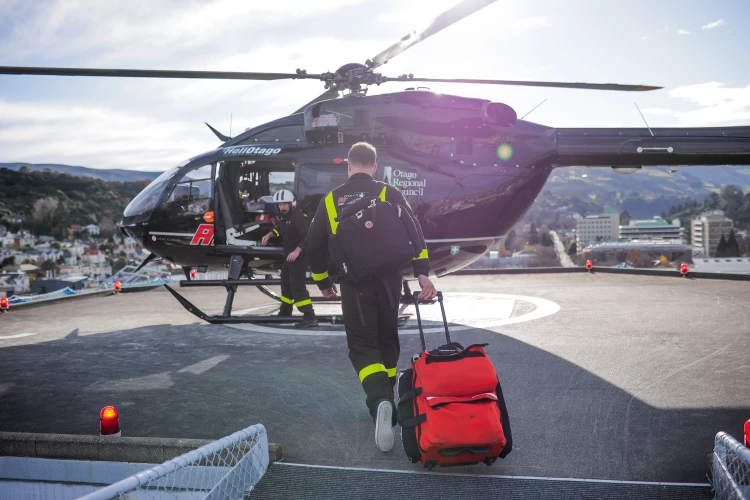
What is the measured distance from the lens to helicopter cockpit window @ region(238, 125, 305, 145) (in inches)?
325

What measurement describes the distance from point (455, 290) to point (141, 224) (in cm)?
655

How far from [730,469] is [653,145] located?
6.25 m

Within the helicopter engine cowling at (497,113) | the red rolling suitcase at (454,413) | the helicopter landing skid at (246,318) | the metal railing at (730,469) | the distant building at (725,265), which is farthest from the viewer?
the distant building at (725,265)

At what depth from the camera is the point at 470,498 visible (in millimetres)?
3010

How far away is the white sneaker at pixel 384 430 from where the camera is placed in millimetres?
3637

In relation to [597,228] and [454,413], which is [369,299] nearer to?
[454,413]

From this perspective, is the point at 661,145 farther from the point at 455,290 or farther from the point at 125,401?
the point at 125,401

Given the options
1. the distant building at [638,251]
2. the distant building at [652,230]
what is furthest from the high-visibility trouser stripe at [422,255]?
the distant building at [652,230]

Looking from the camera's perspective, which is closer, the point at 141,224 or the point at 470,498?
the point at 470,498

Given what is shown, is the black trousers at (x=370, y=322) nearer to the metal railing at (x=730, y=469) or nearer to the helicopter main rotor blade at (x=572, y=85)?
the metal railing at (x=730, y=469)

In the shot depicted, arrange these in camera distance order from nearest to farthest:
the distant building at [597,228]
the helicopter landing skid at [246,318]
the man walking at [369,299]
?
the man walking at [369,299] → the helicopter landing skid at [246,318] → the distant building at [597,228]

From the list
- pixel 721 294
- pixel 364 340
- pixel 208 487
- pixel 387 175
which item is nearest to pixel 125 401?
pixel 208 487

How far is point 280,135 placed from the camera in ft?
27.5

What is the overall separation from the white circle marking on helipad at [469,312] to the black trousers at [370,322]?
3661 mm
